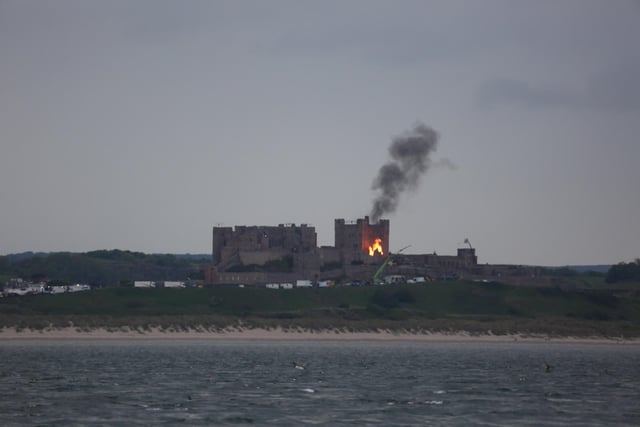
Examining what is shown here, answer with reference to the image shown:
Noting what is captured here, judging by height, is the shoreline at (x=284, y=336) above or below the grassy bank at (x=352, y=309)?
below

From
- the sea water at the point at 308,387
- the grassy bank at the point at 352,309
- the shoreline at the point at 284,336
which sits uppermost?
the grassy bank at the point at 352,309

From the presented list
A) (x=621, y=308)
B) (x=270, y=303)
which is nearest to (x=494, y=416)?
(x=270, y=303)

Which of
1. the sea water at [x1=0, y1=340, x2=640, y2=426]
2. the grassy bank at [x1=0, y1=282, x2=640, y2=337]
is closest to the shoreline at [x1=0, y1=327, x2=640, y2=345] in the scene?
the grassy bank at [x1=0, y1=282, x2=640, y2=337]

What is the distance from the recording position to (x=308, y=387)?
70.7 m

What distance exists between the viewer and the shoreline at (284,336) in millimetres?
132750

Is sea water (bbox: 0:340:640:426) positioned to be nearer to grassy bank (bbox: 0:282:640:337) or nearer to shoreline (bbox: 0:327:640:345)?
shoreline (bbox: 0:327:640:345)

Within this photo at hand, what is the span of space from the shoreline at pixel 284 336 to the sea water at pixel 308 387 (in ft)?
48.9

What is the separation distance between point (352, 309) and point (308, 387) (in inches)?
3588

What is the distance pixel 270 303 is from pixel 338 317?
1452 centimetres

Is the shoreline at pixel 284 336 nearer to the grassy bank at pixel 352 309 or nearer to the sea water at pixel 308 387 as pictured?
the grassy bank at pixel 352 309

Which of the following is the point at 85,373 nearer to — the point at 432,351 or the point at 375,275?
the point at 432,351

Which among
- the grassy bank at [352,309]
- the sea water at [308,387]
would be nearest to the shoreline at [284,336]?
the grassy bank at [352,309]

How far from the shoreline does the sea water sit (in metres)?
14.9

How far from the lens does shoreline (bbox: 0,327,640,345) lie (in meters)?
133
